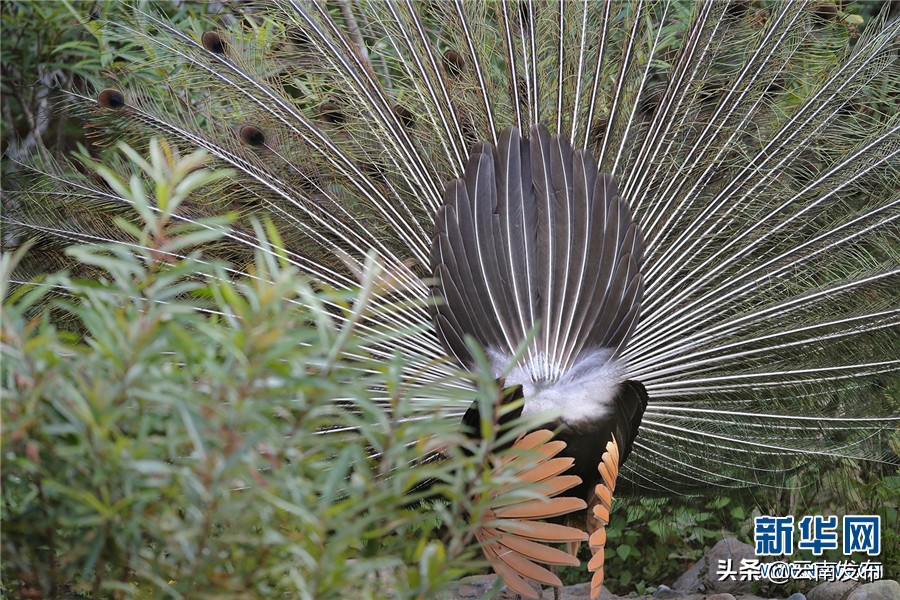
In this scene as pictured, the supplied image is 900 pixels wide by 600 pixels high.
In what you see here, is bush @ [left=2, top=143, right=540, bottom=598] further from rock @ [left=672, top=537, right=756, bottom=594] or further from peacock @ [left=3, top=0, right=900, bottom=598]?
rock @ [left=672, top=537, right=756, bottom=594]

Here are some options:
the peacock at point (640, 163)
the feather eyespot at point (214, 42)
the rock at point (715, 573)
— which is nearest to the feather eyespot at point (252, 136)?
the peacock at point (640, 163)

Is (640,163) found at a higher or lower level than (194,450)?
higher

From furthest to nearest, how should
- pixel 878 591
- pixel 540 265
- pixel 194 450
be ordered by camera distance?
pixel 878 591, pixel 540 265, pixel 194 450

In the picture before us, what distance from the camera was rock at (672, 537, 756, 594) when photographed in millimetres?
4371

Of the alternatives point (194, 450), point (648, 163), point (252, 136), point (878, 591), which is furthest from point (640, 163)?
point (194, 450)

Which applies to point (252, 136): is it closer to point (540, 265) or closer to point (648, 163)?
point (540, 265)

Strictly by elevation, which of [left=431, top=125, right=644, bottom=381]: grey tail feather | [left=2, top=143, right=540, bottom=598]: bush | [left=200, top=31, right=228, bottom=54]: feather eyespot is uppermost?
[left=200, top=31, right=228, bottom=54]: feather eyespot

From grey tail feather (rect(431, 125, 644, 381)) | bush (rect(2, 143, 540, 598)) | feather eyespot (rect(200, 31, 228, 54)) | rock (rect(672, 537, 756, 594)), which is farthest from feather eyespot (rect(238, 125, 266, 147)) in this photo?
rock (rect(672, 537, 756, 594))

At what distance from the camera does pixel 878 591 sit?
374 centimetres

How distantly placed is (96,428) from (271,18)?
2.62m

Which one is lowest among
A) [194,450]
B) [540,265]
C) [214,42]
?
[194,450]

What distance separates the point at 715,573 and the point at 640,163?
1.87m

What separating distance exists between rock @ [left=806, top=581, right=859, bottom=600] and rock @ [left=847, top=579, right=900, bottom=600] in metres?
0.20

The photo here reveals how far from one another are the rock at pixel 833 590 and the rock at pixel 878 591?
20 cm
